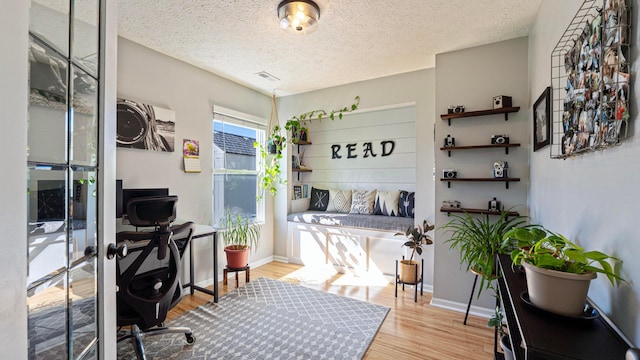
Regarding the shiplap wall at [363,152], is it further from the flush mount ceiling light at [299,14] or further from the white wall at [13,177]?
the white wall at [13,177]

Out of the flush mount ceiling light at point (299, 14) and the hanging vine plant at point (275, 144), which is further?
the hanging vine plant at point (275, 144)

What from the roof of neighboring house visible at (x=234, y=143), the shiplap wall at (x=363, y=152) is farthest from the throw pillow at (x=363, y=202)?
the roof of neighboring house visible at (x=234, y=143)

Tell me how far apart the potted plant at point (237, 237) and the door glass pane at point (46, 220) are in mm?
2412

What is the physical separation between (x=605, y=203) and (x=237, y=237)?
314 cm

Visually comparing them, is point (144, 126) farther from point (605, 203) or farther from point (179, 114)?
point (605, 203)

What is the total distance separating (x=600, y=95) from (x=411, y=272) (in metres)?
2.28

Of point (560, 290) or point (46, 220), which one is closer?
point (46, 220)

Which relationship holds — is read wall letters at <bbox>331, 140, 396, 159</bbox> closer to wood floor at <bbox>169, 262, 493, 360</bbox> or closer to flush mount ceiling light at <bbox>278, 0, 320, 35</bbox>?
wood floor at <bbox>169, 262, 493, 360</bbox>

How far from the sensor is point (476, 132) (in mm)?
2572

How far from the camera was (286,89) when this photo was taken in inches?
149

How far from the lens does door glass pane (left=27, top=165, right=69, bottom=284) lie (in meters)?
0.65

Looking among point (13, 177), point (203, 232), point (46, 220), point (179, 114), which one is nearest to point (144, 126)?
point (179, 114)

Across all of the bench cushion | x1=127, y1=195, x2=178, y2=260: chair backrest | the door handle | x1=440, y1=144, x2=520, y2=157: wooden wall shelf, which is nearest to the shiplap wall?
the bench cushion

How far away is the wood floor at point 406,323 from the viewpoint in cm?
198
